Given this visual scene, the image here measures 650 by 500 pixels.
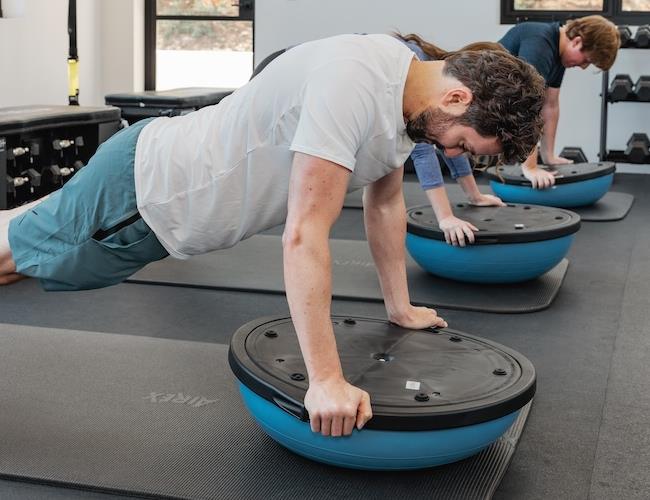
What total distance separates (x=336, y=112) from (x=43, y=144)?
3.35 meters

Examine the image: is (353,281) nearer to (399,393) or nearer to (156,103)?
(399,393)

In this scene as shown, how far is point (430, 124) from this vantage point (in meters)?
1.53

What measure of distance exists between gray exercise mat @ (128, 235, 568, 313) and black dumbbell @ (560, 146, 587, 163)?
2331mm

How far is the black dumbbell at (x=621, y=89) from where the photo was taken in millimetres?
5445

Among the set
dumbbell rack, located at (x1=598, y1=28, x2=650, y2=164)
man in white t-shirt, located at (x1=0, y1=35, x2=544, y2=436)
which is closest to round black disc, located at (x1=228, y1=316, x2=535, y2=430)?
man in white t-shirt, located at (x1=0, y1=35, x2=544, y2=436)

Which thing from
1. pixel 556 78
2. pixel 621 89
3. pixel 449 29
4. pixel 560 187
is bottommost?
pixel 560 187

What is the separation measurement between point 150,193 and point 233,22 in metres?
5.12

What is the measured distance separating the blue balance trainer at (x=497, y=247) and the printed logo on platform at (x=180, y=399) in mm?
1246

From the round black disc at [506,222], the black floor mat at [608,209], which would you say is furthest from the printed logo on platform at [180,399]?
the black floor mat at [608,209]

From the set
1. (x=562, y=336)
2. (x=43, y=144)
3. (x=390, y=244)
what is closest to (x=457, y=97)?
A: (x=390, y=244)

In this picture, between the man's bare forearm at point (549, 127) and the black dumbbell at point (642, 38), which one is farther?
the black dumbbell at point (642, 38)

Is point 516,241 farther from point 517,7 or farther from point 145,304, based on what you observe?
point 517,7

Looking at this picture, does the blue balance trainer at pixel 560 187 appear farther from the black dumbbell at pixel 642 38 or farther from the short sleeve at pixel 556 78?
the black dumbbell at pixel 642 38

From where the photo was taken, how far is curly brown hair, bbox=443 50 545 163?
4.84ft
